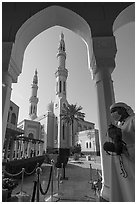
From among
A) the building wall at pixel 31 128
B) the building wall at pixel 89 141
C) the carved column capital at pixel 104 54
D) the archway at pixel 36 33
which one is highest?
the archway at pixel 36 33

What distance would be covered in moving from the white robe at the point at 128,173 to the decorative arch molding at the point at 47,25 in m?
2.19

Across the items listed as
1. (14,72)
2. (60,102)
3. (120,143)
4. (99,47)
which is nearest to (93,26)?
(99,47)

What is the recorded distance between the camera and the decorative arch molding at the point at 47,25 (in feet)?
10.1

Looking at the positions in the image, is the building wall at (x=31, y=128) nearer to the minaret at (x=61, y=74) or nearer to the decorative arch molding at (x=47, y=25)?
the minaret at (x=61, y=74)

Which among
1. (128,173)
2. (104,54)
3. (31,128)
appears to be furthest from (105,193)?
(31,128)

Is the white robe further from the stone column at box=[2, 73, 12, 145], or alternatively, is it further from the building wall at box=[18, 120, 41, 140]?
the building wall at box=[18, 120, 41, 140]

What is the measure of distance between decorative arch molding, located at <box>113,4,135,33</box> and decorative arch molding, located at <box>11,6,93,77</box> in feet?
2.28

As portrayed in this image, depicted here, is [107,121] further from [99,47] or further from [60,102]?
[60,102]

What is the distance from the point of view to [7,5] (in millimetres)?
3225

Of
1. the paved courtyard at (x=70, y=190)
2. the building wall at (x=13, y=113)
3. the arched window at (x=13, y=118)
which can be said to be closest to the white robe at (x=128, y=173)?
the paved courtyard at (x=70, y=190)

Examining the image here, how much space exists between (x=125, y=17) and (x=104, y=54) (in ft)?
4.17

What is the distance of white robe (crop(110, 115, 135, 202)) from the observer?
136 centimetres

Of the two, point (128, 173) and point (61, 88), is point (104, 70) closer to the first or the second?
point (128, 173)

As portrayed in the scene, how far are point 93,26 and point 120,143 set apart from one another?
2.78 metres
